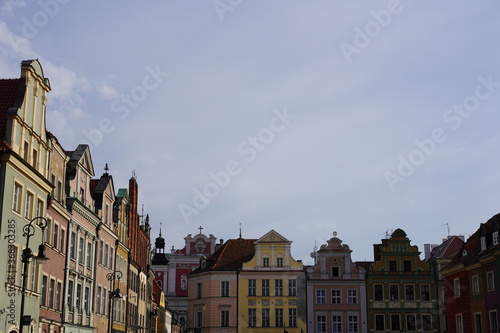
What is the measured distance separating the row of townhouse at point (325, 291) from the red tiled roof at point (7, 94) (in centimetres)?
4464

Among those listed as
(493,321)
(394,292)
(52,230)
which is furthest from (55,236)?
(394,292)

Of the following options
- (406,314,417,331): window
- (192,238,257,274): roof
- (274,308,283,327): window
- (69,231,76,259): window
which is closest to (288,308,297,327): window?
(274,308,283,327): window

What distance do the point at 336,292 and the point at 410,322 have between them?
8.11 meters

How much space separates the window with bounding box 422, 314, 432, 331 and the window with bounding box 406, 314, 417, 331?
3.28 ft

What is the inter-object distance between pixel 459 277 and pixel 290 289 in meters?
25.6

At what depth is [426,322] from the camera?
231 ft

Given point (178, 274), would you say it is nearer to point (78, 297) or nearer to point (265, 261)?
point (265, 261)

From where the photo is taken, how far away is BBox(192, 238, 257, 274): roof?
7431cm

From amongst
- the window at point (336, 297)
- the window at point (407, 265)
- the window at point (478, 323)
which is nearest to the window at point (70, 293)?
the window at point (478, 323)

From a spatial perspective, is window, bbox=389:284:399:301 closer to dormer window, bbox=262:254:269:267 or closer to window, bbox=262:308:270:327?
window, bbox=262:308:270:327

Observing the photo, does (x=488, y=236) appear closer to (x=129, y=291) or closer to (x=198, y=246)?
(x=129, y=291)

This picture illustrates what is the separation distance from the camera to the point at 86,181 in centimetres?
4159

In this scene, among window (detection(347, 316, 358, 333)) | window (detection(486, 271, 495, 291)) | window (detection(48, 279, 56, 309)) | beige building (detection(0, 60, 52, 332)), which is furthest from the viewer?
window (detection(347, 316, 358, 333))

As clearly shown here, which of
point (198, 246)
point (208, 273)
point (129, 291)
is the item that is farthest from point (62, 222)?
point (198, 246)
